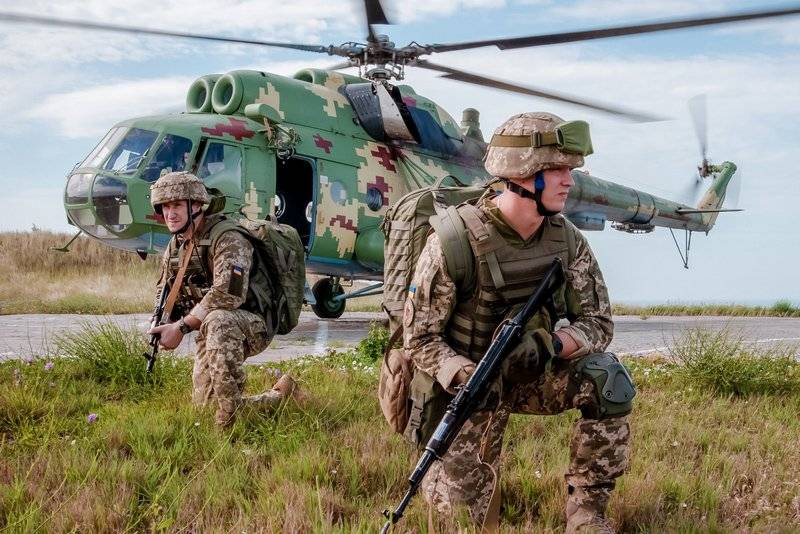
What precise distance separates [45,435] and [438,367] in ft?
7.59

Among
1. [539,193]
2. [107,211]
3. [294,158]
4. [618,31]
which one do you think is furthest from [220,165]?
A: [539,193]

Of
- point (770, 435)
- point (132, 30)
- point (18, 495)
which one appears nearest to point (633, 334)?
point (770, 435)

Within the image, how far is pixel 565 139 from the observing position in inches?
116

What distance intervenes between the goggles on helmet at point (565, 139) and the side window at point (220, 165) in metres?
5.96

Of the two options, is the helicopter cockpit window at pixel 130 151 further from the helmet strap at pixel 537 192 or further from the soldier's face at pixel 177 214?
the helmet strap at pixel 537 192

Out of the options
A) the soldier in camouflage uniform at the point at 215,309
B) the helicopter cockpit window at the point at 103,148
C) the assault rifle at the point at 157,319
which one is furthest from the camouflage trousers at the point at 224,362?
the helicopter cockpit window at the point at 103,148

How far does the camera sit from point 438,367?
9.70 feet

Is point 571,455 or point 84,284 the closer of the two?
point 571,455

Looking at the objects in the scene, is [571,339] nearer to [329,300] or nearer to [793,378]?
[793,378]

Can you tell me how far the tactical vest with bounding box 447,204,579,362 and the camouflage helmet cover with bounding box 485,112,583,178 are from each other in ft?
0.73

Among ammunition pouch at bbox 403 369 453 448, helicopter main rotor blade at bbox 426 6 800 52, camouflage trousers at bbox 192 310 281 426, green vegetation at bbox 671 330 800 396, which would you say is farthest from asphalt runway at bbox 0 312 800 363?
ammunition pouch at bbox 403 369 453 448

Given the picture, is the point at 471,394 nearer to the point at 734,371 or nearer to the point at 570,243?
the point at 570,243

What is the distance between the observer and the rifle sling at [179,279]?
4770 millimetres

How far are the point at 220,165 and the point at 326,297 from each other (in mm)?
3427
